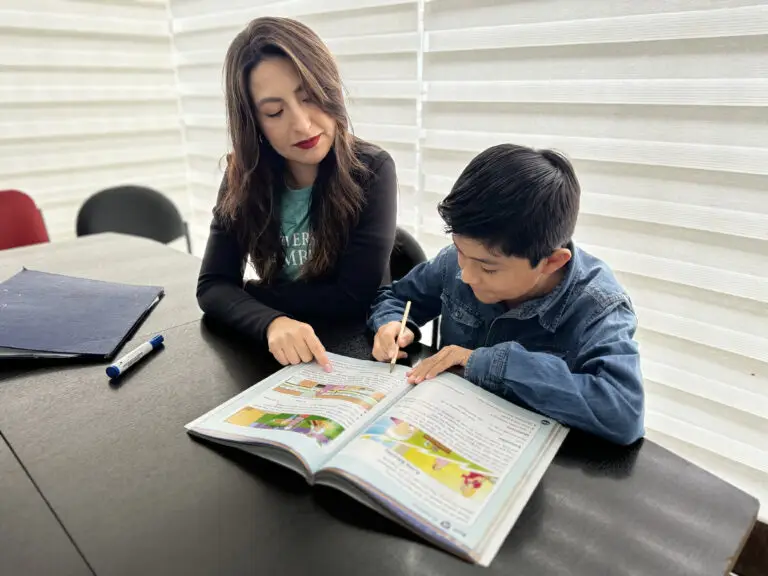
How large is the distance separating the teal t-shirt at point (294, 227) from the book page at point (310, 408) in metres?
0.43

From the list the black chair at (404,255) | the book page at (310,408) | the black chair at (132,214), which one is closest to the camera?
the book page at (310,408)

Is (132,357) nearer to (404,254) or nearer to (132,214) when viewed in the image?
(404,254)

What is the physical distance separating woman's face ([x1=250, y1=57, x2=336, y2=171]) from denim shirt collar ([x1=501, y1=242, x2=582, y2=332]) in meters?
0.57

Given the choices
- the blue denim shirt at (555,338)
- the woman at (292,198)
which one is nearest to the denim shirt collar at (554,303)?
the blue denim shirt at (555,338)

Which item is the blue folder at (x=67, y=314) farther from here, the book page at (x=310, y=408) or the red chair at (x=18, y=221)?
the red chair at (x=18, y=221)

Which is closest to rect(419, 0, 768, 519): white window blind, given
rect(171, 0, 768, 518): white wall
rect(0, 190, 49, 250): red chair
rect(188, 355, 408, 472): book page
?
rect(171, 0, 768, 518): white wall

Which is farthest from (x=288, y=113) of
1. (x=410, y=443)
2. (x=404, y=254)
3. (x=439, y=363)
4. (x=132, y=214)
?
(x=132, y=214)

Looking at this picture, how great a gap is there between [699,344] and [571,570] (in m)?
1.09

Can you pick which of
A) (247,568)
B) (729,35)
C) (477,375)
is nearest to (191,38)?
(729,35)

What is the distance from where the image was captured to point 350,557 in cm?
54

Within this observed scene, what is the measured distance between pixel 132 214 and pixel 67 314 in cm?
125

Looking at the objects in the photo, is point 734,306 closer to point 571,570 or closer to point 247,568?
A: point 571,570

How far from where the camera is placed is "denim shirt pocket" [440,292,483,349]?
3.47ft

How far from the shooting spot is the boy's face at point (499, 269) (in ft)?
2.81
